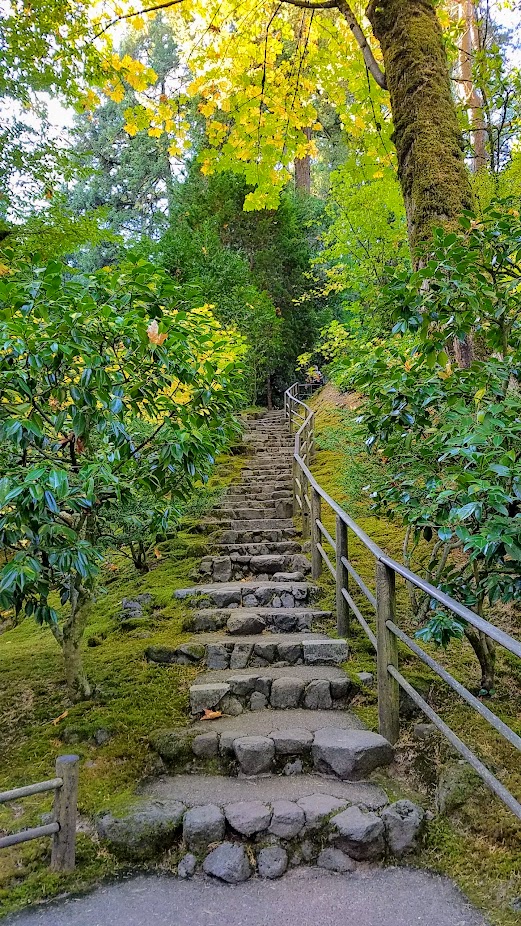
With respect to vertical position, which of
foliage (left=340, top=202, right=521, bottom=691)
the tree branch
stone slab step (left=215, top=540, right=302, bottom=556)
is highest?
the tree branch

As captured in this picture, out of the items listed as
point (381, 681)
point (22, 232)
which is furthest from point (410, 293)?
point (22, 232)

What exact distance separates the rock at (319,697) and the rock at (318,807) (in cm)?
75

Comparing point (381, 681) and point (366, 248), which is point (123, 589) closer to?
point (381, 681)

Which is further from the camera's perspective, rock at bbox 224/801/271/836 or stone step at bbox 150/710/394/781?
stone step at bbox 150/710/394/781

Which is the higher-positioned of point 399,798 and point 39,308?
point 39,308

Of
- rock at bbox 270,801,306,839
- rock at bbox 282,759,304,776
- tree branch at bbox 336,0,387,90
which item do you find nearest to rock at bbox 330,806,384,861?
rock at bbox 270,801,306,839

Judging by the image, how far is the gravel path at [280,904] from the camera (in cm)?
198

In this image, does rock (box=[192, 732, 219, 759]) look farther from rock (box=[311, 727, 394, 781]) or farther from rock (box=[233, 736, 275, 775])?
rock (box=[311, 727, 394, 781])

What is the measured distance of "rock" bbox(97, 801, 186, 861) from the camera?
2387 mm

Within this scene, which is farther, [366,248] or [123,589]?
[366,248]

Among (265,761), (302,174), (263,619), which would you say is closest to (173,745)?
(265,761)

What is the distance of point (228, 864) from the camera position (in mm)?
2260

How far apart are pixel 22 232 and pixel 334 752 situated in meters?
5.74

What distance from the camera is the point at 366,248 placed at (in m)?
9.28
